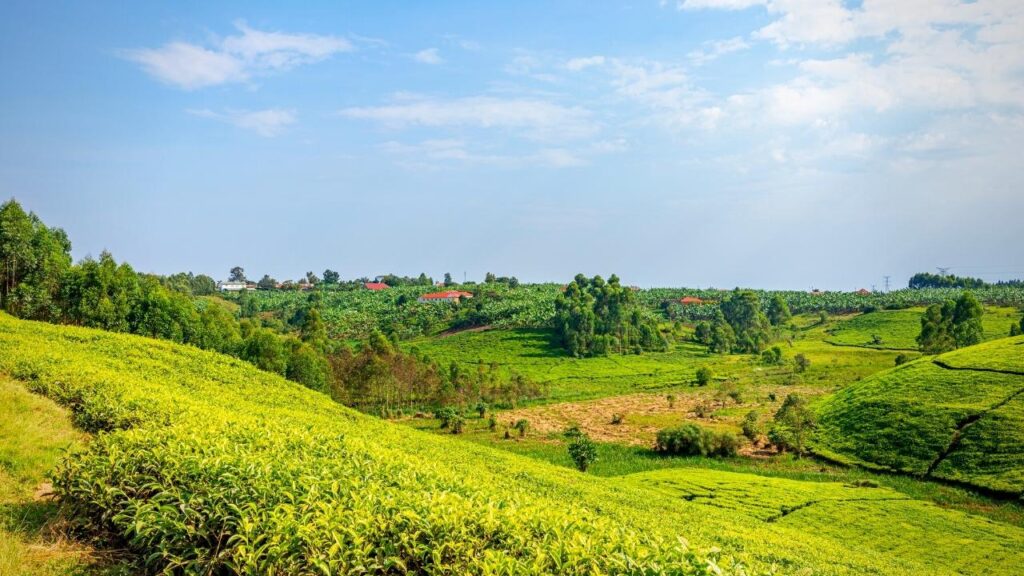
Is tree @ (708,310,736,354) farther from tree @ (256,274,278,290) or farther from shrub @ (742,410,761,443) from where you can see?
tree @ (256,274,278,290)

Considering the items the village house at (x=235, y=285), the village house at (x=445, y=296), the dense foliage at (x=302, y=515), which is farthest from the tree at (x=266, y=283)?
the dense foliage at (x=302, y=515)

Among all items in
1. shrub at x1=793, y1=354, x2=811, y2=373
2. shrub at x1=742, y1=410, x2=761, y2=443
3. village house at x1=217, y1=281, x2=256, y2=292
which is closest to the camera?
shrub at x1=742, y1=410, x2=761, y2=443

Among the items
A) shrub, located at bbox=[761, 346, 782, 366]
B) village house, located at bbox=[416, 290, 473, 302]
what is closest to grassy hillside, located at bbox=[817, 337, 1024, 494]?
shrub, located at bbox=[761, 346, 782, 366]

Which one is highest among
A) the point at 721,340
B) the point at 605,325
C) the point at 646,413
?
the point at 605,325

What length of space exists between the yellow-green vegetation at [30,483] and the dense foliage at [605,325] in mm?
83562

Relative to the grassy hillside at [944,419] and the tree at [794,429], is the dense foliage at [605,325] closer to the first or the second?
the grassy hillside at [944,419]

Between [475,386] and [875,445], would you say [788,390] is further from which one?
[475,386]

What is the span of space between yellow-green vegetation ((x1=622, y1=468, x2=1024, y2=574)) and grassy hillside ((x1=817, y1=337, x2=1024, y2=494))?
515cm

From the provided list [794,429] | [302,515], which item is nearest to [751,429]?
[794,429]

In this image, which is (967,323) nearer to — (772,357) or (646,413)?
(772,357)

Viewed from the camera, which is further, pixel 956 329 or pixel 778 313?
pixel 778 313

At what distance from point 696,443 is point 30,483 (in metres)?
38.9

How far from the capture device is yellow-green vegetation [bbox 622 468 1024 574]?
72.4ft

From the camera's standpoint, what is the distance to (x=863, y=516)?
26.0m
